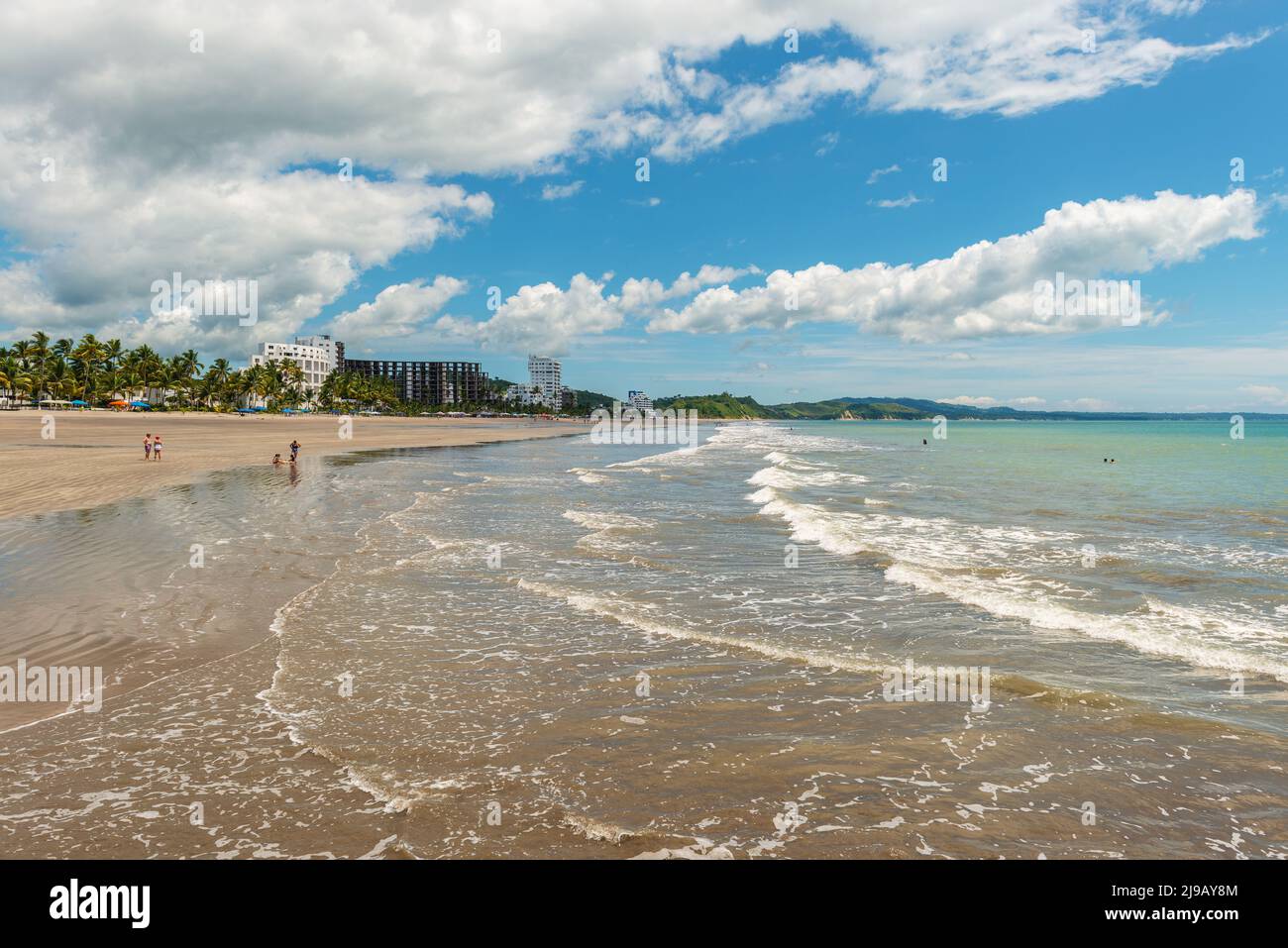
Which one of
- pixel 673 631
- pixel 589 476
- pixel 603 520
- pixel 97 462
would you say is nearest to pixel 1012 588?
pixel 673 631

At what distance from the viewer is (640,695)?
900cm

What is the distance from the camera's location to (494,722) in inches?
319

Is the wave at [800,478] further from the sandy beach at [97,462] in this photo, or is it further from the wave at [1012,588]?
the sandy beach at [97,462]

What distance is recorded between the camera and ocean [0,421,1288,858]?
5.95 metres

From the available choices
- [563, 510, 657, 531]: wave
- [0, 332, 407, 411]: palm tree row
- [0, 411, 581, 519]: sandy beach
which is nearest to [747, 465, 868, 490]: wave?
[563, 510, 657, 531]: wave

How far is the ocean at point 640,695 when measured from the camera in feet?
19.5

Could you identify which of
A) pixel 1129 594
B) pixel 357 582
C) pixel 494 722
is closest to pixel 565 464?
pixel 357 582

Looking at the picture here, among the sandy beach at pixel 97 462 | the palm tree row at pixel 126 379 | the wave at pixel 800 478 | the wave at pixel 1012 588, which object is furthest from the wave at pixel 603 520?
the palm tree row at pixel 126 379

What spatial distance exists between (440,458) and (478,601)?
45.4m

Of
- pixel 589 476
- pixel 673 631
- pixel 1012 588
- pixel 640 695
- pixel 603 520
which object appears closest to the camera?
pixel 640 695

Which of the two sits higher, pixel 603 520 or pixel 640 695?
pixel 603 520

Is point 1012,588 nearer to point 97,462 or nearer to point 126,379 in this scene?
point 97,462
